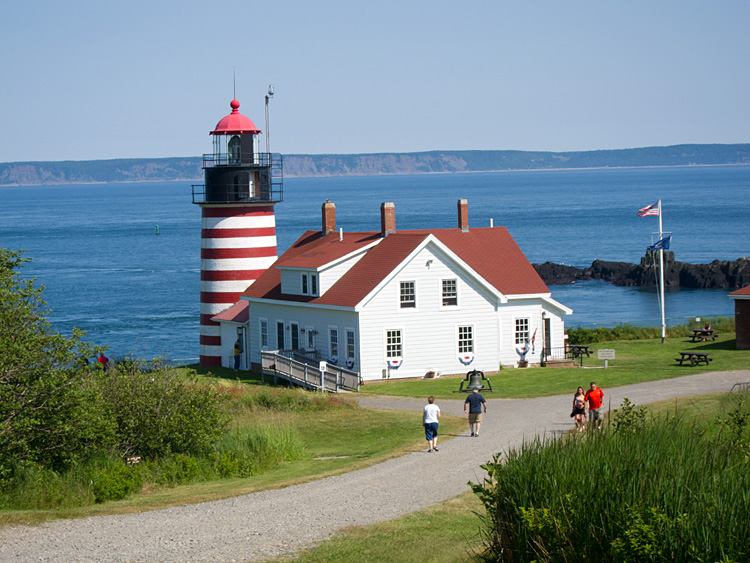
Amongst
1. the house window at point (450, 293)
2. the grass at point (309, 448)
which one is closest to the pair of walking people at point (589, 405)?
the grass at point (309, 448)

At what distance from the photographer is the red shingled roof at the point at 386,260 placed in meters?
35.3

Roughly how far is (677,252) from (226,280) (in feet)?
264

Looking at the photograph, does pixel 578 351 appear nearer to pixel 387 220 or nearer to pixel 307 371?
pixel 387 220

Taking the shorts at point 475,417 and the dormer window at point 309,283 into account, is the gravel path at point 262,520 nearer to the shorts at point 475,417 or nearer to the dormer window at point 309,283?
the shorts at point 475,417

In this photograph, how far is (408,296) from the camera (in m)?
35.1

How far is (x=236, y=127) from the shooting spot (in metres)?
42.0

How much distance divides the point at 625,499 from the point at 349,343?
79.8ft

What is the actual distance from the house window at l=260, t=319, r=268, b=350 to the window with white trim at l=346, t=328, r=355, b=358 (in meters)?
5.63

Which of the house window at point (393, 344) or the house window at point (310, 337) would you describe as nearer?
the house window at point (393, 344)

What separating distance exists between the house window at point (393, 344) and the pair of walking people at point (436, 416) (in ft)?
37.3

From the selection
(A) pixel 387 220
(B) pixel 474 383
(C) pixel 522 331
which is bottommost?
(B) pixel 474 383

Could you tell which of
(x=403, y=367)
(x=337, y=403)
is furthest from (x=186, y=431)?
(x=403, y=367)

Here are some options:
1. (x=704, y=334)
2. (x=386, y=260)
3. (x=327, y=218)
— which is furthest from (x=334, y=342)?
(x=704, y=334)

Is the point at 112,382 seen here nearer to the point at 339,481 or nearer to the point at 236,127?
the point at 339,481
